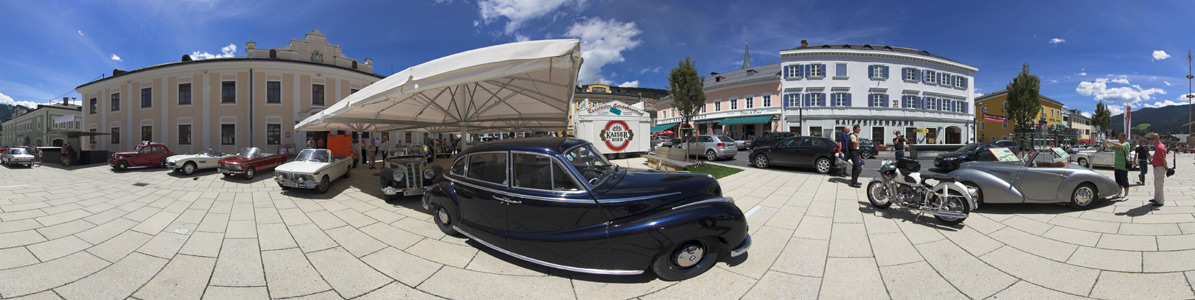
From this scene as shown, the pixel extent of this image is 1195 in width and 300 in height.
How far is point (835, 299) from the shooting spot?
100 inches

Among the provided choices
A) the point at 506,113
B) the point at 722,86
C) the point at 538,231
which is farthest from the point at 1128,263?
the point at 722,86

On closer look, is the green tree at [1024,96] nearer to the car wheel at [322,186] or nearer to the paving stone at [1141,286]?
the paving stone at [1141,286]

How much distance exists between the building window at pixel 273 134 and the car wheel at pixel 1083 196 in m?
29.3

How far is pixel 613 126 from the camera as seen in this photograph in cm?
1563

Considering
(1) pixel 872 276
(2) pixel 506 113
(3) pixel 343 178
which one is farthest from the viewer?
(2) pixel 506 113

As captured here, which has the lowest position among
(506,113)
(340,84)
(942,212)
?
(942,212)

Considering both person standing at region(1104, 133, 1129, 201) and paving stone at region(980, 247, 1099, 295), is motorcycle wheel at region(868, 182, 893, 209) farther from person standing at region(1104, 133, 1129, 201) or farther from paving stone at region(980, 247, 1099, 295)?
person standing at region(1104, 133, 1129, 201)

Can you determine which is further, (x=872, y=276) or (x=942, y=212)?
(x=942, y=212)

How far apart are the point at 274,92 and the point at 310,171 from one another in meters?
19.1

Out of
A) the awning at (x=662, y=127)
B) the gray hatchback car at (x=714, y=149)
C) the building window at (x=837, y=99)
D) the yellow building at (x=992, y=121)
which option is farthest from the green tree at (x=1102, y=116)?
the gray hatchback car at (x=714, y=149)

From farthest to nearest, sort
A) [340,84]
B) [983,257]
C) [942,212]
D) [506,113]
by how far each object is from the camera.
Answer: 1. [340,84]
2. [506,113]
3. [942,212]
4. [983,257]

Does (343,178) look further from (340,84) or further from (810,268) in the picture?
(340,84)

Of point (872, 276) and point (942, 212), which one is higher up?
point (942, 212)

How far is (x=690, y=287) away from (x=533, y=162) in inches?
67.0
